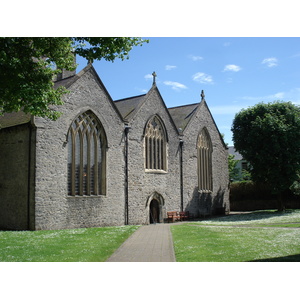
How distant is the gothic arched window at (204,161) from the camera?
106 ft

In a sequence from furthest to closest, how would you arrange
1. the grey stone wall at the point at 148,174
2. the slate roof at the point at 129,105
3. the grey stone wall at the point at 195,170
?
the grey stone wall at the point at 195,170
the slate roof at the point at 129,105
the grey stone wall at the point at 148,174

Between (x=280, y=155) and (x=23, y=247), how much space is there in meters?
24.3

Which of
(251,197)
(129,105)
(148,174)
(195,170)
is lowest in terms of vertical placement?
(251,197)

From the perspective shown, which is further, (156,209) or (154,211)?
(156,209)

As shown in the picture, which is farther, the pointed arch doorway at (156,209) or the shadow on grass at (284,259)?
the pointed arch doorway at (156,209)

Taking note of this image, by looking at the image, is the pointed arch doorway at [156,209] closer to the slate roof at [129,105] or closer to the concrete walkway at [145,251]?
the slate roof at [129,105]

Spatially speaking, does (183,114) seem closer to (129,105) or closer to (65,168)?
(129,105)

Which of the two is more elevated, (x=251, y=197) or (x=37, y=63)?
(x=37, y=63)

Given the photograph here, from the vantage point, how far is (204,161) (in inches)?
1297

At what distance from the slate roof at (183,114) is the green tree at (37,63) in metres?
17.5

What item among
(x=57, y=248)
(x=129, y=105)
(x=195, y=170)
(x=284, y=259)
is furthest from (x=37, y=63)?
(x=195, y=170)

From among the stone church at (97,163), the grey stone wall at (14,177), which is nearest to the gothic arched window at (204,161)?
the stone church at (97,163)

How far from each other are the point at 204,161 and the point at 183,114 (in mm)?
4806

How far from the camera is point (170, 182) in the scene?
28156 mm
